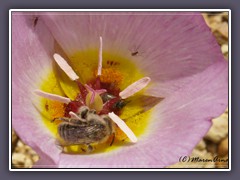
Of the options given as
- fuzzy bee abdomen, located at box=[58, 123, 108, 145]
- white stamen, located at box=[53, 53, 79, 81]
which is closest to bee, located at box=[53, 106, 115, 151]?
fuzzy bee abdomen, located at box=[58, 123, 108, 145]

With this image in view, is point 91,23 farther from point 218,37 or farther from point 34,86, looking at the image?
point 218,37

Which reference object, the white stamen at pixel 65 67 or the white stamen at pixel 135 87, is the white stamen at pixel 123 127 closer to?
the white stamen at pixel 135 87

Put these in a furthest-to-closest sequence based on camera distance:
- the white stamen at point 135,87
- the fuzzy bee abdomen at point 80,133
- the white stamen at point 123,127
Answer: the white stamen at point 135,87, the white stamen at point 123,127, the fuzzy bee abdomen at point 80,133

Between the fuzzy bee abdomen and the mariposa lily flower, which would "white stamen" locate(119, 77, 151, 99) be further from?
the fuzzy bee abdomen

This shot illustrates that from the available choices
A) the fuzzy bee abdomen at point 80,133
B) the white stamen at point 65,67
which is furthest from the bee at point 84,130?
the white stamen at point 65,67

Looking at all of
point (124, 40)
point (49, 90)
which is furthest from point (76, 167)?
point (124, 40)

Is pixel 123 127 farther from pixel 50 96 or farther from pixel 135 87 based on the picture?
pixel 50 96
